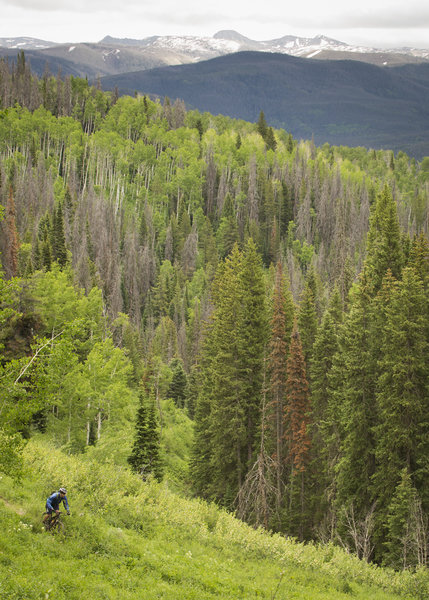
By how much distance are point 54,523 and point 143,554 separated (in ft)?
9.71

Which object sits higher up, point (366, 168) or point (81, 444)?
point (366, 168)

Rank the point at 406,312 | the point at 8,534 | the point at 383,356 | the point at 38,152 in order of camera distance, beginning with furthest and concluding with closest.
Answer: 1. the point at 38,152
2. the point at 383,356
3. the point at 406,312
4. the point at 8,534

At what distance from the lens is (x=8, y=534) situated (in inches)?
603

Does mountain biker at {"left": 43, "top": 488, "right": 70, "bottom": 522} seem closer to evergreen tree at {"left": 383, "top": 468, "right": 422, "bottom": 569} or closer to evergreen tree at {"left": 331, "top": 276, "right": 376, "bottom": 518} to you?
evergreen tree at {"left": 383, "top": 468, "right": 422, "bottom": 569}

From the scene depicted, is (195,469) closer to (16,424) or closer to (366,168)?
(16,424)

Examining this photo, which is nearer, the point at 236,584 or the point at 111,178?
the point at 236,584

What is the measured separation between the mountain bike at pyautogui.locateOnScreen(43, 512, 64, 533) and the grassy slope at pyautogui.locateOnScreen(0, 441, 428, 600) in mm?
303

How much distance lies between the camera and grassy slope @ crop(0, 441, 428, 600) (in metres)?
14.5

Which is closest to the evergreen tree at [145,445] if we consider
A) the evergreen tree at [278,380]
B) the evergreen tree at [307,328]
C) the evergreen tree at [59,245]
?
the evergreen tree at [278,380]

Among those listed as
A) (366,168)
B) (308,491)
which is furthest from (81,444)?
(366,168)

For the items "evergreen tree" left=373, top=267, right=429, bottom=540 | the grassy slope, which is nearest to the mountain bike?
the grassy slope

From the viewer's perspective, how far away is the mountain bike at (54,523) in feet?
54.0

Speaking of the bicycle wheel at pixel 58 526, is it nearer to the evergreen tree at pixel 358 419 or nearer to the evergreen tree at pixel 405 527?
the evergreen tree at pixel 405 527

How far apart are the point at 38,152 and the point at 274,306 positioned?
109207 millimetres
